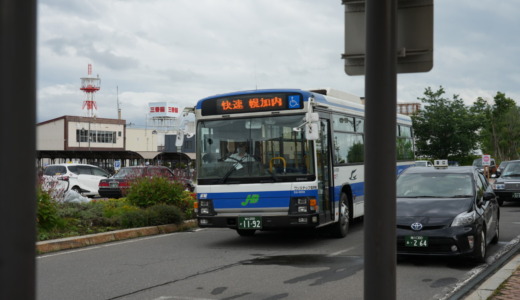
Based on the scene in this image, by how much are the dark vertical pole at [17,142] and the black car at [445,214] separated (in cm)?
830

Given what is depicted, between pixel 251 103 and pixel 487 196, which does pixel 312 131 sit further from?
pixel 487 196

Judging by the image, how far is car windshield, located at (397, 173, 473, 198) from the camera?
35.4 ft

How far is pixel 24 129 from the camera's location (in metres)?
1.94

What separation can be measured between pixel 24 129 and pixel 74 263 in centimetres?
896

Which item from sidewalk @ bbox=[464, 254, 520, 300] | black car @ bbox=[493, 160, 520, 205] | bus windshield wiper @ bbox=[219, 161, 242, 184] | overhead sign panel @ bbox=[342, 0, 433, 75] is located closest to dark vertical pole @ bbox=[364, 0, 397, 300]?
overhead sign panel @ bbox=[342, 0, 433, 75]

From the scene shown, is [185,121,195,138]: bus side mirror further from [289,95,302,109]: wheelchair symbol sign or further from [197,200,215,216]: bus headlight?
[289,95,302,109]: wheelchair symbol sign

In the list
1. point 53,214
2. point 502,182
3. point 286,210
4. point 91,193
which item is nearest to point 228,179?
point 286,210

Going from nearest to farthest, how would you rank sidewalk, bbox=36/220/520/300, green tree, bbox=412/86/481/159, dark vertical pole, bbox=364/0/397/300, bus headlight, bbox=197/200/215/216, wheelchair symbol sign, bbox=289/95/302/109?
dark vertical pole, bbox=364/0/397/300 → sidewalk, bbox=36/220/520/300 → wheelchair symbol sign, bbox=289/95/302/109 → bus headlight, bbox=197/200/215/216 → green tree, bbox=412/86/481/159

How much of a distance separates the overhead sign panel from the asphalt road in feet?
13.3

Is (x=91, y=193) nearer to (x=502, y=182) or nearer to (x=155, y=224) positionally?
(x=155, y=224)

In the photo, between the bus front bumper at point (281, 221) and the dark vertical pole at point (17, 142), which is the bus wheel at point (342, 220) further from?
the dark vertical pole at point (17, 142)

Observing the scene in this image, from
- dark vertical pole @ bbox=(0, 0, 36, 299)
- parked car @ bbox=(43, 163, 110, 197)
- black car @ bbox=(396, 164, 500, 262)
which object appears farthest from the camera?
parked car @ bbox=(43, 163, 110, 197)

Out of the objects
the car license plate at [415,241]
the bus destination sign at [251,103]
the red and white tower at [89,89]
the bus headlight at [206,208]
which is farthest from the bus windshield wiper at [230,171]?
the red and white tower at [89,89]

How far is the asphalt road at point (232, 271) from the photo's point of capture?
7.99 m
